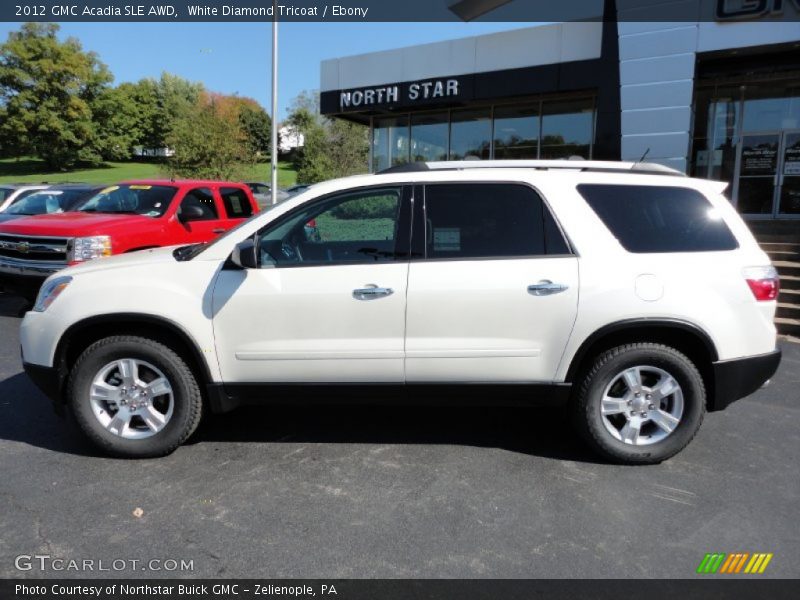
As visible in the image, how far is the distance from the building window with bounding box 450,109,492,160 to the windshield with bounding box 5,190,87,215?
10.2m

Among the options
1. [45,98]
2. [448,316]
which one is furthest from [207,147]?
[45,98]

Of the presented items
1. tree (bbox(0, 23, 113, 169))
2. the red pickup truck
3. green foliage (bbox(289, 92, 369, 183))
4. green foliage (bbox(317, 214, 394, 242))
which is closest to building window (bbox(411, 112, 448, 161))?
the red pickup truck

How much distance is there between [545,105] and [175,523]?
1511cm

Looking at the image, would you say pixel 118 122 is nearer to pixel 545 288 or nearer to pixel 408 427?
pixel 408 427

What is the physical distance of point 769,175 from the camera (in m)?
13.5

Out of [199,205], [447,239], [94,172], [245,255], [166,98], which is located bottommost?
[245,255]

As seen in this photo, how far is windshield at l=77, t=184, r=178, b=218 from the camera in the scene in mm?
8227

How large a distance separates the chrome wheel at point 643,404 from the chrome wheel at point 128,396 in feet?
9.25

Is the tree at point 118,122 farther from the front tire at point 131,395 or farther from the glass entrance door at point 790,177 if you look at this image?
the front tire at point 131,395

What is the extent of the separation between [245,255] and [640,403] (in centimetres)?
264

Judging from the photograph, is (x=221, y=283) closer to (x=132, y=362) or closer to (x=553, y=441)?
(x=132, y=362)

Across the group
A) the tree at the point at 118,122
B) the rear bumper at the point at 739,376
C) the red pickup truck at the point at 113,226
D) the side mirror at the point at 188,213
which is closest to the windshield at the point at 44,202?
the red pickup truck at the point at 113,226

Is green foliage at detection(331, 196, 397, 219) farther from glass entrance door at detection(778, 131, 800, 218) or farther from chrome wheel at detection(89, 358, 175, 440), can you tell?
glass entrance door at detection(778, 131, 800, 218)

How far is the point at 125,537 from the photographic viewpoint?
2.88 m
